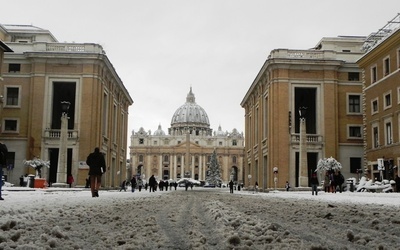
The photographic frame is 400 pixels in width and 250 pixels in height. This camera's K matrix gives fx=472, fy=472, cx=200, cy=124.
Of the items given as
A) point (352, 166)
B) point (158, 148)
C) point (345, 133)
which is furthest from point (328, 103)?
point (158, 148)

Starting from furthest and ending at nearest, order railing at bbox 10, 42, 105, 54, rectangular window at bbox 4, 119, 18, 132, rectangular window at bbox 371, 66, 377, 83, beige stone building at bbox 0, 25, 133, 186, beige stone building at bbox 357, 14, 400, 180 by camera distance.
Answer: rectangular window at bbox 4, 119, 18, 132, railing at bbox 10, 42, 105, 54, beige stone building at bbox 0, 25, 133, 186, rectangular window at bbox 371, 66, 377, 83, beige stone building at bbox 357, 14, 400, 180

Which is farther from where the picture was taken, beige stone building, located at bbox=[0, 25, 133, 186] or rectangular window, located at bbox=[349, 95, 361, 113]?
rectangular window, located at bbox=[349, 95, 361, 113]

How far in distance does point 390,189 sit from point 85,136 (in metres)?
28.6

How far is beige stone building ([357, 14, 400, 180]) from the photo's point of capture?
3644 centimetres

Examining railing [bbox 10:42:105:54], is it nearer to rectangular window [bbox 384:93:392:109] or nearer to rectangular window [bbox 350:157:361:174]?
rectangular window [bbox 384:93:392:109]

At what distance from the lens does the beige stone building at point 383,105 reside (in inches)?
1435

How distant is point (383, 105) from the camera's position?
39.5 m

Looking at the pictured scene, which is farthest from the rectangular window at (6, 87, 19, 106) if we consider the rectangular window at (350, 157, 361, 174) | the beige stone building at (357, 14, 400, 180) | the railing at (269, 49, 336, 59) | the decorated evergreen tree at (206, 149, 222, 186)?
the decorated evergreen tree at (206, 149, 222, 186)

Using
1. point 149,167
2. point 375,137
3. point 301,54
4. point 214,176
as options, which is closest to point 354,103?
point 301,54

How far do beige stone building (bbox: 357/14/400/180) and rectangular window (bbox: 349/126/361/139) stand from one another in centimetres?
745

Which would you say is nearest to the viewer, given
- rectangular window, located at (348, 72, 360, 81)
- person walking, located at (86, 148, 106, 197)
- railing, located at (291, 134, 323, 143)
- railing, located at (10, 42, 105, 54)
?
person walking, located at (86, 148, 106, 197)

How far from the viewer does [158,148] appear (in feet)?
584

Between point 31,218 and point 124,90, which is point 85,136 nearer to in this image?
point 124,90

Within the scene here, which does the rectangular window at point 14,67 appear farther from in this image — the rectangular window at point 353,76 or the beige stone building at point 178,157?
the beige stone building at point 178,157
